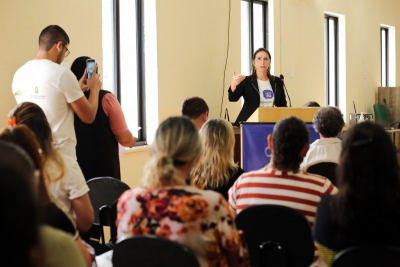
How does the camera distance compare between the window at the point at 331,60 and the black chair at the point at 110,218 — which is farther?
the window at the point at 331,60

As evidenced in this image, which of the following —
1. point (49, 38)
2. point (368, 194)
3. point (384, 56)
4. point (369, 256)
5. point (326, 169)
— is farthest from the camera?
point (384, 56)

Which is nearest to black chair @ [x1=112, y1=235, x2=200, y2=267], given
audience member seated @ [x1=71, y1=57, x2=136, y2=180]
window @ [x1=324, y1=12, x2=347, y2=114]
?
audience member seated @ [x1=71, y1=57, x2=136, y2=180]

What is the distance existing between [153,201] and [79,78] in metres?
2.27

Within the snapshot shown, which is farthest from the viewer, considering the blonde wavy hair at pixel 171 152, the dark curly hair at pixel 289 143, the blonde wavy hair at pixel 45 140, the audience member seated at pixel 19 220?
the dark curly hair at pixel 289 143

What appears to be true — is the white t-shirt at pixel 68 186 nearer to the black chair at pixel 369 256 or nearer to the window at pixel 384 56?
the black chair at pixel 369 256

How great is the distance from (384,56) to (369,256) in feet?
40.4

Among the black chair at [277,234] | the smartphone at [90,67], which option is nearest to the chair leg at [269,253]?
the black chair at [277,234]

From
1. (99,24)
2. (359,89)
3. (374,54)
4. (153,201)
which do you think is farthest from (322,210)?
(374,54)

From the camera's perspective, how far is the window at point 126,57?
6040 mm

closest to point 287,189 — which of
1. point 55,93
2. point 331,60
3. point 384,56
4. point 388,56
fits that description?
point 55,93

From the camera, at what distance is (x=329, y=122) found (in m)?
3.89

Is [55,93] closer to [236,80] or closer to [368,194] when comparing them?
[368,194]

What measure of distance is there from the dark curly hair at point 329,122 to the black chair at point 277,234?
1.64 metres

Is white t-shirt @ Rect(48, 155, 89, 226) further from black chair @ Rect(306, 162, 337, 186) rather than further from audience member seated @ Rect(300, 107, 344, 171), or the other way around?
audience member seated @ Rect(300, 107, 344, 171)
